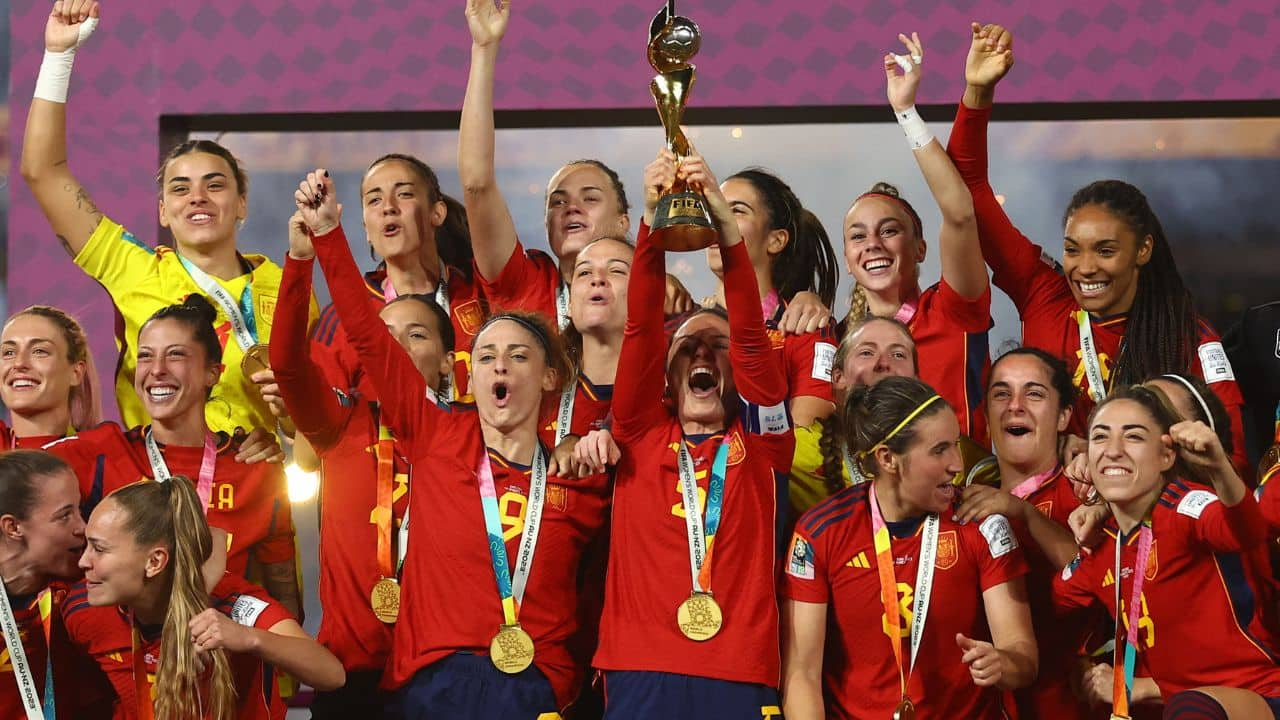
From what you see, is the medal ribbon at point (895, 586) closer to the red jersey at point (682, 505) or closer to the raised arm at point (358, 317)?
the red jersey at point (682, 505)

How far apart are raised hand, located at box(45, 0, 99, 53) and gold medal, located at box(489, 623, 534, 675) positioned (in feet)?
8.11

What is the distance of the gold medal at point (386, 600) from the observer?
12.9 feet

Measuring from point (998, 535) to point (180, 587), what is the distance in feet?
6.61

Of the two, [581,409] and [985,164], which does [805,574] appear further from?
[985,164]

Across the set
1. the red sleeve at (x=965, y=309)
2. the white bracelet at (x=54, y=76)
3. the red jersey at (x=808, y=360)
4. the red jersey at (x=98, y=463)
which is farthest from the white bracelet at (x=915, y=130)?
the white bracelet at (x=54, y=76)

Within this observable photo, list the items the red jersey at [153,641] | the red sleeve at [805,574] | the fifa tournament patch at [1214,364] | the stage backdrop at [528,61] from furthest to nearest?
1. the stage backdrop at [528,61]
2. the fifa tournament patch at [1214,364]
3. the red sleeve at [805,574]
4. the red jersey at [153,641]

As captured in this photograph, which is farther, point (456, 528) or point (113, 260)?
point (113, 260)

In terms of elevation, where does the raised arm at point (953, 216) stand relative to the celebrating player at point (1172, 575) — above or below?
above

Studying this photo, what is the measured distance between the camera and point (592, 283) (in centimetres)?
407

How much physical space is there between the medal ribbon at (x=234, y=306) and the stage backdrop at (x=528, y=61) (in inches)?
67.8

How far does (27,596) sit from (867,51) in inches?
154

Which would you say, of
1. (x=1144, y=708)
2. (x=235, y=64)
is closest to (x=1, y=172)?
(x=235, y=64)

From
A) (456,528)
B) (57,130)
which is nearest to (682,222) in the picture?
(456,528)

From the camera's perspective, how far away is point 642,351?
12.2ft
